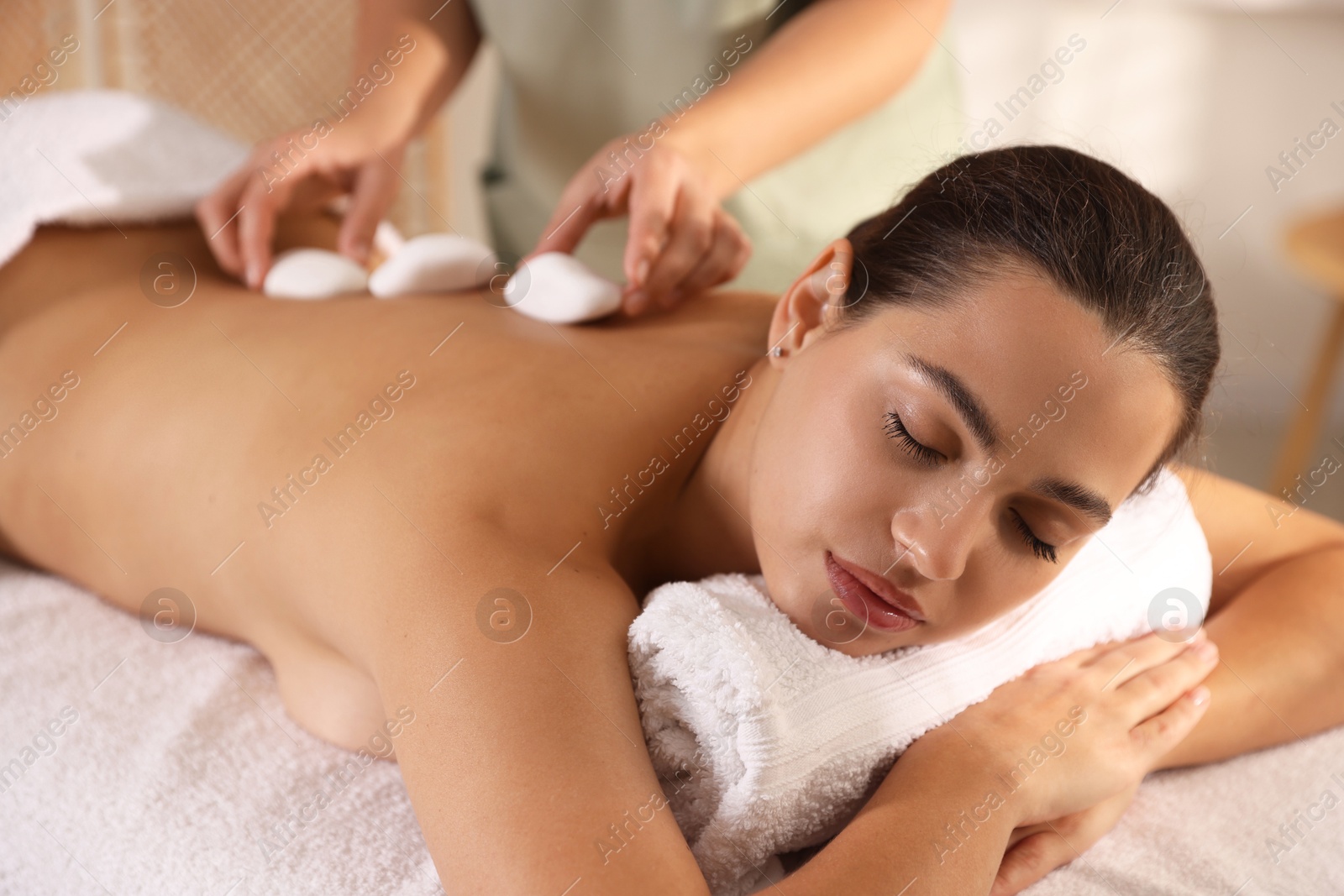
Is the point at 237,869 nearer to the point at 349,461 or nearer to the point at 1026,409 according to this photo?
the point at 349,461

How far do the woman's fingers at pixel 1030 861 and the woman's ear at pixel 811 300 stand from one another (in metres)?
0.38

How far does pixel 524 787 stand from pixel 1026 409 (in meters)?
0.38

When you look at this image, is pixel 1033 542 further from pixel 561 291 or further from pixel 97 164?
pixel 97 164

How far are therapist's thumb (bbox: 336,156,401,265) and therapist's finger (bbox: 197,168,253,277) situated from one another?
0.12 meters

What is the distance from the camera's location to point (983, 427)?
0.67 meters

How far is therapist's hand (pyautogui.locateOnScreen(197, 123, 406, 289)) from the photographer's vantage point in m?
1.14

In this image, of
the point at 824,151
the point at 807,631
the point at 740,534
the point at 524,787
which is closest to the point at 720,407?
the point at 740,534

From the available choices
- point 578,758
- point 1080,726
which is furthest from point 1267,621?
point 578,758

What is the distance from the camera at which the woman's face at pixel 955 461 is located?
68cm

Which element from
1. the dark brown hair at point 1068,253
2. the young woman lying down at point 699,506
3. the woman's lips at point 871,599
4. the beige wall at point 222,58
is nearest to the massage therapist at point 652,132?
the young woman lying down at point 699,506

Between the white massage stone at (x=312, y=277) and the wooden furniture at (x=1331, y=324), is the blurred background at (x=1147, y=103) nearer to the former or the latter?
the wooden furniture at (x=1331, y=324)

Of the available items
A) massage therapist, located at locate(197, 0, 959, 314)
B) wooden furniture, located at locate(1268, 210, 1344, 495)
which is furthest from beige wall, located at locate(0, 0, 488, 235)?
wooden furniture, located at locate(1268, 210, 1344, 495)

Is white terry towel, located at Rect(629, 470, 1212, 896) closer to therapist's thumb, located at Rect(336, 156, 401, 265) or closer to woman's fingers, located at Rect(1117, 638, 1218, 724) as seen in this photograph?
woman's fingers, located at Rect(1117, 638, 1218, 724)

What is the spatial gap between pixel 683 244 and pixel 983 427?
397mm
